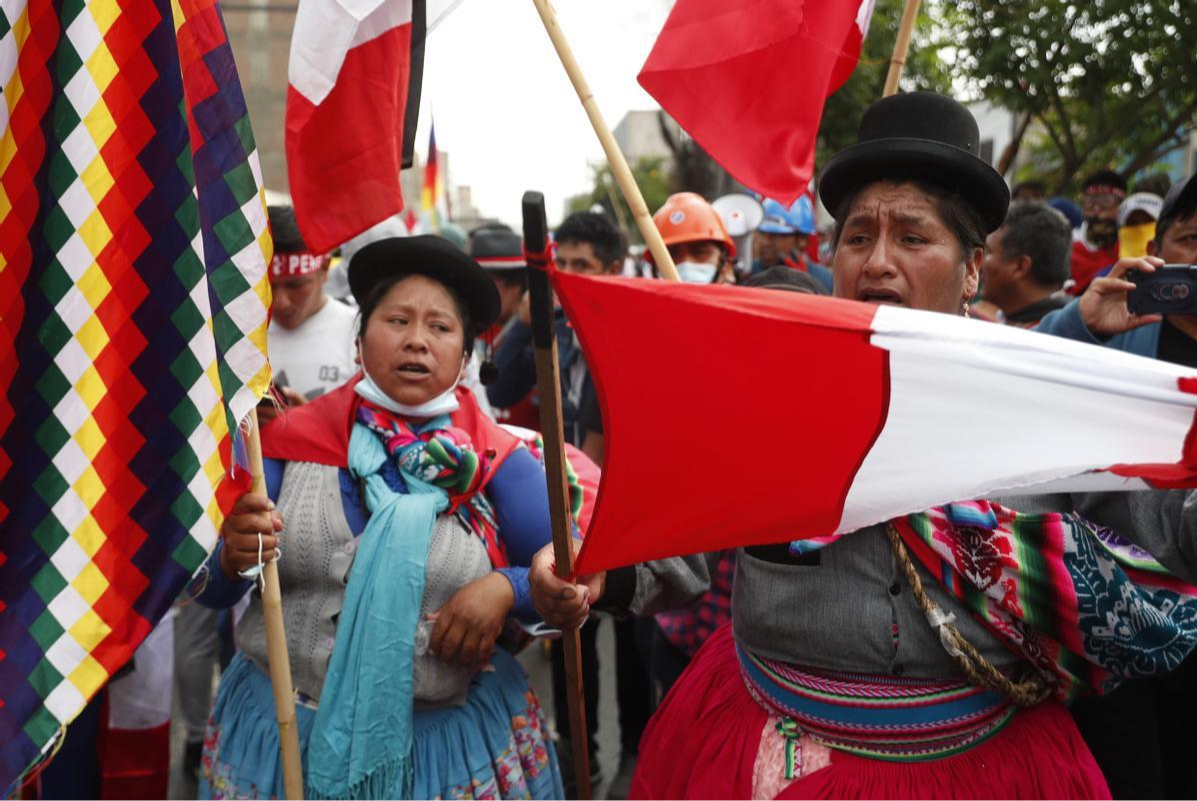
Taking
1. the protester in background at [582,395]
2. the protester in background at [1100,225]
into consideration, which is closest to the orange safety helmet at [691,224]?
the protester in background at [582,395]

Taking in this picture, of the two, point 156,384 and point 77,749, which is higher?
point 156,384

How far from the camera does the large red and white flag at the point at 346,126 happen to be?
2.76 metres

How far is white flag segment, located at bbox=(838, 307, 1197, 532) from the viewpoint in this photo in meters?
1.72

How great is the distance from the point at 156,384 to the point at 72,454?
0.20 metres

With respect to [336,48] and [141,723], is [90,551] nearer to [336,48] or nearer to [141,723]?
[336,48]

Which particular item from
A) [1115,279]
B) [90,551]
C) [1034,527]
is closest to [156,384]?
[90,551]

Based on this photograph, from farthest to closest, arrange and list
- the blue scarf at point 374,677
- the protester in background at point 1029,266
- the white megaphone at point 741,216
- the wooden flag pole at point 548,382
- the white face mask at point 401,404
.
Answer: the white megaphone at point 741,216 < the protester in background at point 1029,266 < the white face mask at point 401,404 < the blue scarf at point 374,677 < the wooden flag pole at point 548,382

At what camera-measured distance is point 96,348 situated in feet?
6.84

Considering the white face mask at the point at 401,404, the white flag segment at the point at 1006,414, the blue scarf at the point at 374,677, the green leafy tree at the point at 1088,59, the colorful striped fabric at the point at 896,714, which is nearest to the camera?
the white flag segment at the point at 1006,414

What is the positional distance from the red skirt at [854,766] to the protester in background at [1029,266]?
280 cm

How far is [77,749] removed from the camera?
3.54 m

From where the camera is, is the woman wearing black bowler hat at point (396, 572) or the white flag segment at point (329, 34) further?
the white flag segment at point (329, 34)

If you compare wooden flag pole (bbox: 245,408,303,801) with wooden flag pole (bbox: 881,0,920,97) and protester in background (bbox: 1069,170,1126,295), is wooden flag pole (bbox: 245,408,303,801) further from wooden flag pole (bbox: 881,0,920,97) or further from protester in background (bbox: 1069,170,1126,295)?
protester in background (bbox: 1069,170,1126,295)

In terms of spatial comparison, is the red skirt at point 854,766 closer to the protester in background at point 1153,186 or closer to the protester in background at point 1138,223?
the protester in background at point 1138,223
